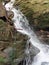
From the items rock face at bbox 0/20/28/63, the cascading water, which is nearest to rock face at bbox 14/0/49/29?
the cascading water

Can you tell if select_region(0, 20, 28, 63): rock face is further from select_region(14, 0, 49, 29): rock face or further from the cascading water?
select_region(14, 0, 49, 29): rock face

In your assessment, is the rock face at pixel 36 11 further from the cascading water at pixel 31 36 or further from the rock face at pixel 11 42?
the rock face at pixel 11 42

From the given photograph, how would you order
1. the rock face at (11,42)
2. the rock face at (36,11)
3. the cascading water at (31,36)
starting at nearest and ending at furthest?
1. the rock face at (11,42)
2. the cascading water at (31,36)
3. the rock face at (36,11)

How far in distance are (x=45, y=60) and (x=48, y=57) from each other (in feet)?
1.03

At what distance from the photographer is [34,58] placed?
32.4 ft

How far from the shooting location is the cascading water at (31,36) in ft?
32.8

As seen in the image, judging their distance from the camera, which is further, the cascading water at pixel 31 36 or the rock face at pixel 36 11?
the rock face at pixel 36 11

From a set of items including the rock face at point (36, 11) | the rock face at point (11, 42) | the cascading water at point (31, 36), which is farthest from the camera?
the rock face at point (36, 11)

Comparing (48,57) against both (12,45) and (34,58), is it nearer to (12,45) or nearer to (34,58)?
(34,58)

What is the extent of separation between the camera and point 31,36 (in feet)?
37.9

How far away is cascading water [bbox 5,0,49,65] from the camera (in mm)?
9984

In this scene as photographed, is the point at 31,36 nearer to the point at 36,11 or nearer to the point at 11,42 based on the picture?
the point at 36,11

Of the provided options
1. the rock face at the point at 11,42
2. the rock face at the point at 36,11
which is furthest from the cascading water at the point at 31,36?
the rock face at the point at 11,42

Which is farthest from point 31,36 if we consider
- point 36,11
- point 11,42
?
point 11,42
